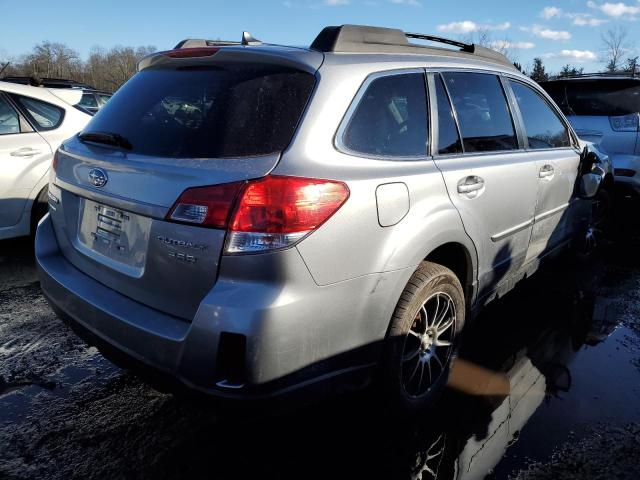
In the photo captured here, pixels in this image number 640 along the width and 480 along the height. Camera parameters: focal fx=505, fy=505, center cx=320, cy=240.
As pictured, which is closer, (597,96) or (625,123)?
(625,123)

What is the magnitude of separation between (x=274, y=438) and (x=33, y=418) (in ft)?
4.01

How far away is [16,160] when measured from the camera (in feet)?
15.3

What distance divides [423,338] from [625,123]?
4890mm

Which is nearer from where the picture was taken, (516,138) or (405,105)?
(405,105)

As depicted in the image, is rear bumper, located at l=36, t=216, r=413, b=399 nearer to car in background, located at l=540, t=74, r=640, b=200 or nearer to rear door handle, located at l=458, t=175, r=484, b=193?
rear door handle, located at l=458, t=175, r=484, b=193

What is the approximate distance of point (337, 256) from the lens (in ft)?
6.40

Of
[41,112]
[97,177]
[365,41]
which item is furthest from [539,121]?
[41,112]

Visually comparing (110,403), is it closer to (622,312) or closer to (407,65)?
(407,65)

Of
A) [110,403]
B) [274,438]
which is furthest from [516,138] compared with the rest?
[110,403]

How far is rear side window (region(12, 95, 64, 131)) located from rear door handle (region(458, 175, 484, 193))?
4.30 meters

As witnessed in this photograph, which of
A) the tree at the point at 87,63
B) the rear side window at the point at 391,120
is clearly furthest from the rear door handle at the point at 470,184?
the tree at the point at 87,63

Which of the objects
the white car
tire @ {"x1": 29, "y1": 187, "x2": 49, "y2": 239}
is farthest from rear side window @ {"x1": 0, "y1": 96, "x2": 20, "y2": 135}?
tire @ {"x1": 29, "y1": 187, "x2": 49, "y2": 239}

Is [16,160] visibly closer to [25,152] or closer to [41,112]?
[25,152]

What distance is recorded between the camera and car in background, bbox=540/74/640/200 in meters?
5.85
